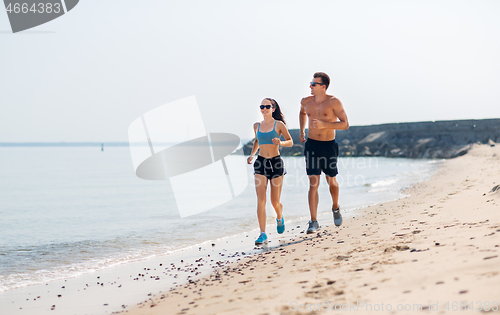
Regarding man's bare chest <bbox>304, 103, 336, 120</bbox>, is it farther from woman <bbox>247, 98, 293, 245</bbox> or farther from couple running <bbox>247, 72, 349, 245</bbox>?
woman <bbox>247, 98, 293, 245</bbox>

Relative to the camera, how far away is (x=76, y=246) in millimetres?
8570

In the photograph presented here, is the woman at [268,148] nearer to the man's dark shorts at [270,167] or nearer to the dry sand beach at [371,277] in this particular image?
the man's dark shorts at [270,167]

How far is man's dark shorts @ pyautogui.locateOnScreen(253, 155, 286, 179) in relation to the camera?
646 cm

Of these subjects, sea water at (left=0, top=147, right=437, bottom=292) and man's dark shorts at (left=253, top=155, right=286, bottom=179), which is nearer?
man's dark shorts at (left=253, top=155, right=286, bottom=179)

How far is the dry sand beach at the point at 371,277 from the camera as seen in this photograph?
2.60 metres

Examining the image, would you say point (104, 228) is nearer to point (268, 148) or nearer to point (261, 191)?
point (261, 191)

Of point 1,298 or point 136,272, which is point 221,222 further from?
point 1,298

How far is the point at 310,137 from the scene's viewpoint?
6738mm

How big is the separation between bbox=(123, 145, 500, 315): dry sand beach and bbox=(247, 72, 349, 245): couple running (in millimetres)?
1306

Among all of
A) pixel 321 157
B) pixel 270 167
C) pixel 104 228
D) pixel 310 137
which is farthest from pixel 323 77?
pixel 104 228

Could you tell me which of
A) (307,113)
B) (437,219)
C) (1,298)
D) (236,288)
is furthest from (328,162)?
(1,298)

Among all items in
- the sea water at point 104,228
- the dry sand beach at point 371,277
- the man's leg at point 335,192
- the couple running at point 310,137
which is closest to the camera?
the dry sand beach at point 371,277

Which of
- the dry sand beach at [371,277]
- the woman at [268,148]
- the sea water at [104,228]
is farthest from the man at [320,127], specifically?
the sea water at [104,228]

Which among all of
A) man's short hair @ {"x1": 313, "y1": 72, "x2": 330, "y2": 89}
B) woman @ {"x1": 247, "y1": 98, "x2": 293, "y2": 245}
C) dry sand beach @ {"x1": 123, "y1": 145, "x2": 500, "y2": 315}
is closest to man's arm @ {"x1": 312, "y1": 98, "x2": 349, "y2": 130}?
man's short hair @ {"x1": 313, "y1": 72, "x2": 330, "y2": 89}
